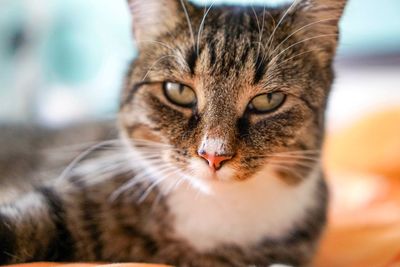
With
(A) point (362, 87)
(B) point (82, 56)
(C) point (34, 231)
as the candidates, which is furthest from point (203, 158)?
(A) point (362, 87)

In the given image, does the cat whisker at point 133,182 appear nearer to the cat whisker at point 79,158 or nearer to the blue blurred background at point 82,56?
the cat whisker at point 79,158

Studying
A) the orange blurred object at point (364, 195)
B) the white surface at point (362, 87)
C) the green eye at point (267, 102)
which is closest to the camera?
the green eye at point (267, 102)

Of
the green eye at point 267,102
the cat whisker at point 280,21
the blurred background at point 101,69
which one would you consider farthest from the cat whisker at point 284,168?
the blurred background at point 101,69

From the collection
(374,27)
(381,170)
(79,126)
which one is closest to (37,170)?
(79,126)

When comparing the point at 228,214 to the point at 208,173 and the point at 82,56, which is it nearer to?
the point at 208,173

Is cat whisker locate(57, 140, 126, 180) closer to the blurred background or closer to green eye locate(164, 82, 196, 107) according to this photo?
green eye locate(164, 82, 196, 107)

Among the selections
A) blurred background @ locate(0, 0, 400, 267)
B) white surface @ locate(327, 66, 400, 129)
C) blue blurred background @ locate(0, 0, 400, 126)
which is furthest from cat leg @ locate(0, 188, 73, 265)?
white surface @ locate(327, 66, 400, 129)

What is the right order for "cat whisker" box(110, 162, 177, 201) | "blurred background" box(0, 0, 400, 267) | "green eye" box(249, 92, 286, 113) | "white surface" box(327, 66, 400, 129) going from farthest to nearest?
"white surface" box(327, 66, 400, 129)
"blurred background" box(0, 0, 400, 267)
"cat whisker" box(110, 162, 177, 201)
"green eye" box(249, 92, 286, 113)
